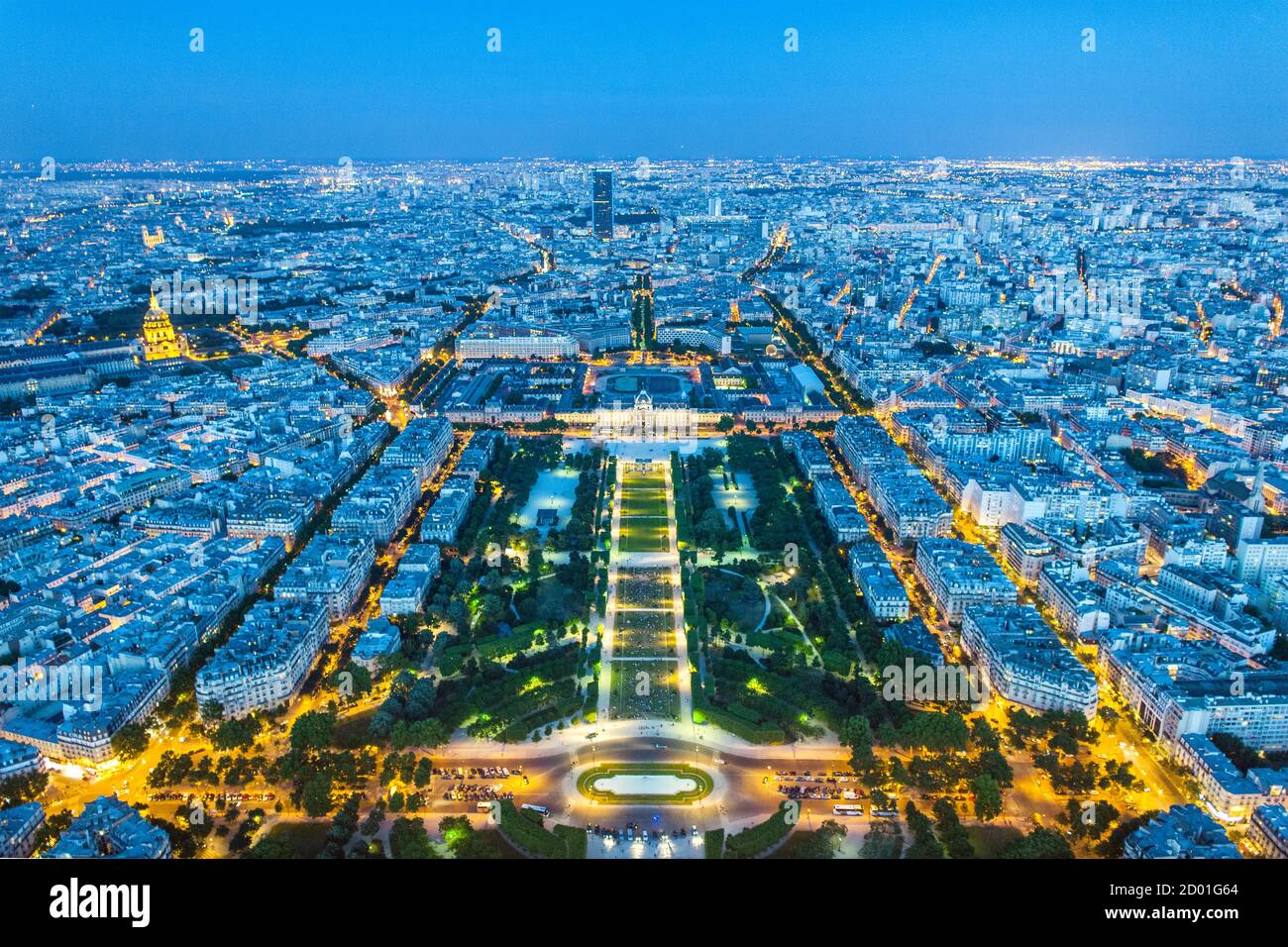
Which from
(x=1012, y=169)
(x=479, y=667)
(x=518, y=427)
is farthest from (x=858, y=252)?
(x=1012, y=169)

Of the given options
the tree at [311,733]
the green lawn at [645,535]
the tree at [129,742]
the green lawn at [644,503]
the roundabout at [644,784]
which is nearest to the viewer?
the roundabout at [644,784]

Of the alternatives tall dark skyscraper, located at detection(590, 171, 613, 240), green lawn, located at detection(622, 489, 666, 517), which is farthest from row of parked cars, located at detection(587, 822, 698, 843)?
tall dark skyscraper, located at detection(590, 171, 613, 240)

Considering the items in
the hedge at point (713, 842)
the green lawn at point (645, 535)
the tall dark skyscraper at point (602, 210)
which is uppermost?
the tall dark skyscraper at point (602, 210)

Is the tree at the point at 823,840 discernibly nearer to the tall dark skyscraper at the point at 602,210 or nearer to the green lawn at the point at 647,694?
the green lawn at the point at 647,694

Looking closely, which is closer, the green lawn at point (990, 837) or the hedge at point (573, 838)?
the hedge at point (573, 838)

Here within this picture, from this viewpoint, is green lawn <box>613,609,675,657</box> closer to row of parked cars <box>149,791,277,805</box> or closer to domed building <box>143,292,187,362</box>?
row of parked cars <box>149,791,277,805</box>

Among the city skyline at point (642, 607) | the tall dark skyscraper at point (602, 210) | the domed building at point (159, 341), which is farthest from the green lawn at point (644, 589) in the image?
the tall dark skyscraper at point (602, 210)

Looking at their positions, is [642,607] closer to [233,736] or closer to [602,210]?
[233,736]

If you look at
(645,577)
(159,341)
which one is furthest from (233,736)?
(159,341)
